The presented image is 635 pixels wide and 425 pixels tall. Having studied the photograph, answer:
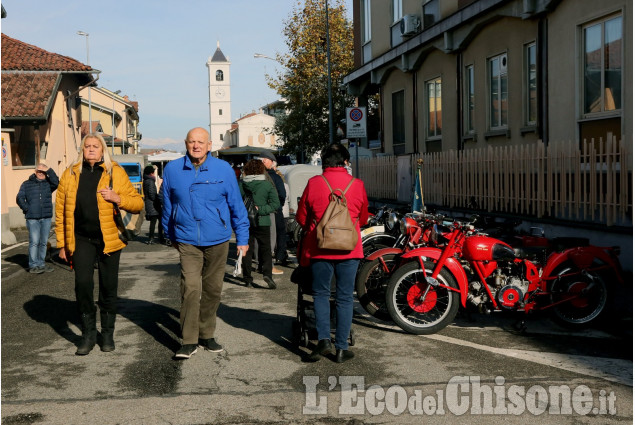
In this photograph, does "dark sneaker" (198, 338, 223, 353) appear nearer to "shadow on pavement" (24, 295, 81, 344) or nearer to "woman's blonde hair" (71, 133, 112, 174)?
"shadow on pavement" (24, 295, 81, 344)

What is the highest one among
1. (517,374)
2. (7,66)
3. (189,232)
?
(7,66)

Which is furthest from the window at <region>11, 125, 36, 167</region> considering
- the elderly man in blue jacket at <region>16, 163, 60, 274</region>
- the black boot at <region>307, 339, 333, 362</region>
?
the black boot at <region>307, 339, 333, 362</region>

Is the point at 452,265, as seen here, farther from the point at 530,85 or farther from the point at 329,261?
the point at 530,85

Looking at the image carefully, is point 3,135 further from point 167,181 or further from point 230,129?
point 230,129

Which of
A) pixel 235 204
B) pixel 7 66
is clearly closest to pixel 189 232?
pixel 235 204

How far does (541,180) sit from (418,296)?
6.14 meters

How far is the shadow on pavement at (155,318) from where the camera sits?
690cm

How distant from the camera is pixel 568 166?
11.4m

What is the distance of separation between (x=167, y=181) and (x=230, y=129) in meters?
144

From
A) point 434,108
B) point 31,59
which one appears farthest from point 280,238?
point 31,59

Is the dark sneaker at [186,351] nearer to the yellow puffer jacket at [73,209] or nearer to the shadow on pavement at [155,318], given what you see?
the shadow on pavement at [155,318]

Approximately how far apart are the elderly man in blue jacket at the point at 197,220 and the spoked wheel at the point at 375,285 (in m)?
1.79

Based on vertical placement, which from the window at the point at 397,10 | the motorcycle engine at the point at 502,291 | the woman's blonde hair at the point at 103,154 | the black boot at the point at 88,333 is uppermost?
the window at the point at 397,10

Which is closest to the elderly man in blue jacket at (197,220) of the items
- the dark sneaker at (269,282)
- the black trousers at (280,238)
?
the dark sneaker at (269,282)
